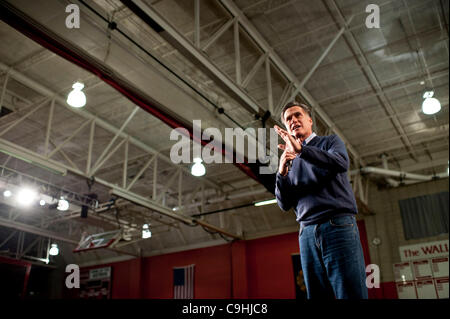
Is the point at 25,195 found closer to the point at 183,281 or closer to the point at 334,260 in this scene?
the point at 183,281

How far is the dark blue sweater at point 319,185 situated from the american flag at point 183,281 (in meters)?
14.1

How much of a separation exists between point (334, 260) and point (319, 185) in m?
0.33

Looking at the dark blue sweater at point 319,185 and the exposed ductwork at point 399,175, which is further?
the exposed ductwork at point 399,175

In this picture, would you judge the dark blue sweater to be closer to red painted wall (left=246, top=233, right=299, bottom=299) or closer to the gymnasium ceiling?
the gymnasium ceiling

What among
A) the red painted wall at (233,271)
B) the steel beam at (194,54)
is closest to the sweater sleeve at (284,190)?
the steel beam at (194,54)

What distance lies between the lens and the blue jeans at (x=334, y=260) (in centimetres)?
145

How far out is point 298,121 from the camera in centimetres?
187

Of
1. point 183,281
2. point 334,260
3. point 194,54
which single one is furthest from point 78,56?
point 183,281

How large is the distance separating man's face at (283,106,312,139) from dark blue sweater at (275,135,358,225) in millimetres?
115

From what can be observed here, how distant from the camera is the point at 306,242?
5.31ft

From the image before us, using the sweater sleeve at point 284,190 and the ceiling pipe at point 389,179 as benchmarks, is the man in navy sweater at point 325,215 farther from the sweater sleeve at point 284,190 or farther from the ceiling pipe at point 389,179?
the ceiling pipe at point 389,179

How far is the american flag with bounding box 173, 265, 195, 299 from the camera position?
596 inches

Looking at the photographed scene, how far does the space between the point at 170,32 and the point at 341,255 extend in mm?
4295

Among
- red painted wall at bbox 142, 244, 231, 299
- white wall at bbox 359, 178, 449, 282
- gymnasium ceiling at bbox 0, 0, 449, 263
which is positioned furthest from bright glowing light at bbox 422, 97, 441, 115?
red painted wall at bbox 142, 244, 231, 299
